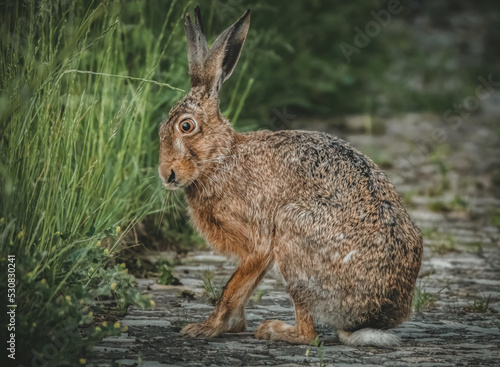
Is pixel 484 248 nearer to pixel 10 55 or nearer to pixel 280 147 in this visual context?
pixel 280 147

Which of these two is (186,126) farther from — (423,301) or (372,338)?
(423,301)

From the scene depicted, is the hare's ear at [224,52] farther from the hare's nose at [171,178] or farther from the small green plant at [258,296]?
the small green plant at [258,296]

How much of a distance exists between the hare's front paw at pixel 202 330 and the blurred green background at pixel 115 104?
0.54 meters

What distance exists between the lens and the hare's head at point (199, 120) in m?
4.99

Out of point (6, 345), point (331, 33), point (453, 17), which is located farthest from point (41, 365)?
point (453, 17)

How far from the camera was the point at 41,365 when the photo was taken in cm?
371

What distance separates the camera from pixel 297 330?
187 inches

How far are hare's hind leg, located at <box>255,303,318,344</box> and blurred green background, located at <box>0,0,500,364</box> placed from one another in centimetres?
98

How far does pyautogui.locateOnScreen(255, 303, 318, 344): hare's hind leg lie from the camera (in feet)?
15.5

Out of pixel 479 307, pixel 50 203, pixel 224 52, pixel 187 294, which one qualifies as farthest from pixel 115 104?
pixel 479 307

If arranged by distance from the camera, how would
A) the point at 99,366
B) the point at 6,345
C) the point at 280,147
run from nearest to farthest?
the point at 6,345 < the point at 99,366 < the point at 280,147

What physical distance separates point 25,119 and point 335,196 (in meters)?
1.79

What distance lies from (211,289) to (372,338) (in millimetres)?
1344

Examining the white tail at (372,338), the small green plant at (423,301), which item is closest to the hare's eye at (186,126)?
the white tail at (372,338)
